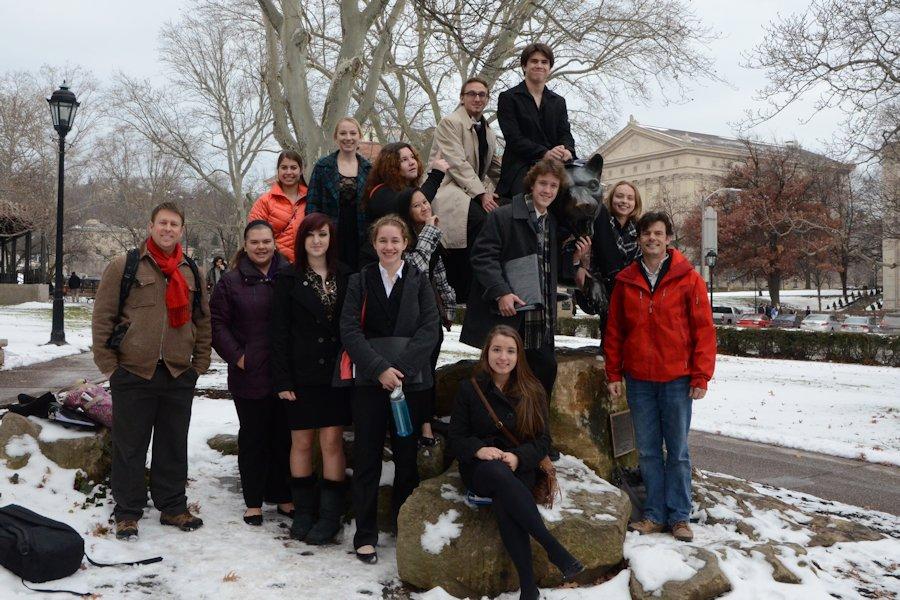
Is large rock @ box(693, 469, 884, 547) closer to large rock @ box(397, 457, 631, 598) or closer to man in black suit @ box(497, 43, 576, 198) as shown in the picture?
large rock @ box(397, 457, 631, 598)

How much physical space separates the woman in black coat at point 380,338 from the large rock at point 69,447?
6.99ft

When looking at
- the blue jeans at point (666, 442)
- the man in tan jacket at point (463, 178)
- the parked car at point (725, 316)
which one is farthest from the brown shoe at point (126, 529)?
the parked car at point (725, 316)

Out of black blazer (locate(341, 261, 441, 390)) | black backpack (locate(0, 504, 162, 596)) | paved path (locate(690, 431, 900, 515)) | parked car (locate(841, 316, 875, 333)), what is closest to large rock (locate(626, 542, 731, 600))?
black blazer (locate(341, 261, 441, 390))

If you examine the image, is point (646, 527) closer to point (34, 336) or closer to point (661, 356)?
point (661, 356)

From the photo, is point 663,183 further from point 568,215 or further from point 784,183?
point 568,215

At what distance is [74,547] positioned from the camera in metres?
3.92

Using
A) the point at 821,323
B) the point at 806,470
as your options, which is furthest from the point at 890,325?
the point at 806,470

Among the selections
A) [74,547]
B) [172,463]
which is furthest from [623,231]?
[74,547]

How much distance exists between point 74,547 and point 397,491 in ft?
6.41

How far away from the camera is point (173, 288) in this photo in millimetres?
4605

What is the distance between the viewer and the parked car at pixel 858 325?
29.3 metres

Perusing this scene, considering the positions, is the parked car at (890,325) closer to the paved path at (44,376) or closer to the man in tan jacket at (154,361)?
the paved path at (44,376)

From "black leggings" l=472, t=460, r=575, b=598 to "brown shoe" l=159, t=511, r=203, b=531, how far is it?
6.94 feet

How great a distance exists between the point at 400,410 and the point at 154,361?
167 centimetres
